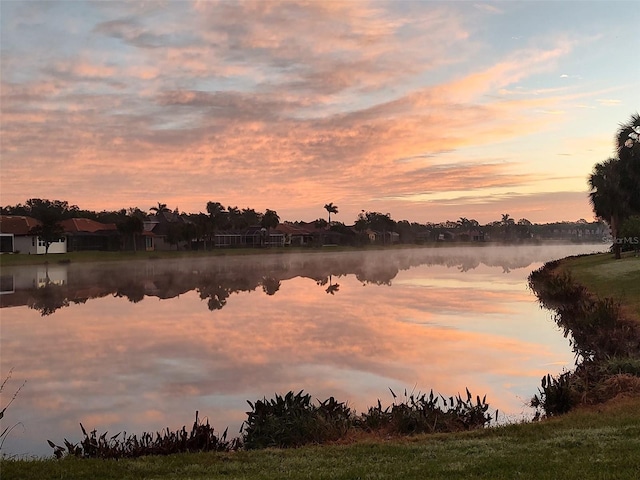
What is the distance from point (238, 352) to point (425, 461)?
37.2 feet

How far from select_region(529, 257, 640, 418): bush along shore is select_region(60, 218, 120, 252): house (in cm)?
6882

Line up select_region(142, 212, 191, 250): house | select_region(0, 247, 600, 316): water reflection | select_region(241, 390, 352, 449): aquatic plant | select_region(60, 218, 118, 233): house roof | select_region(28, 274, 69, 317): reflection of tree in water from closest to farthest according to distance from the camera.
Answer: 1. select_region(241, 390, 352, 449): aquatic plant
2. select_region(28, 274, 69, 317): reflection of tree in water
3. select_region(0, 247, 600, 316): water reflection
4. select_region(60, 218, 118, 233): house roof
5. select_region(142, 212, 191, 250): house

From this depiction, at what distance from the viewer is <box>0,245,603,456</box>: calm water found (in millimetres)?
13172

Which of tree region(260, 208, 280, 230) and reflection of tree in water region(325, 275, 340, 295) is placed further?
tree region(260, 208, 280, 230)

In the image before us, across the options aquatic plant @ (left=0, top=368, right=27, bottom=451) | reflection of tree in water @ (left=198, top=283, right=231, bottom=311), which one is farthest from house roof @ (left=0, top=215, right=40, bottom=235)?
aquatic plant @ (left=0, top=368, right=27, bottom=451)

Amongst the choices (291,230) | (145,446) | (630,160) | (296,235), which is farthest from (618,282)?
(296,235)

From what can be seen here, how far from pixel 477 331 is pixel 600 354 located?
598cm

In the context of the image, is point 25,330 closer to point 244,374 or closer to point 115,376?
point 115,376

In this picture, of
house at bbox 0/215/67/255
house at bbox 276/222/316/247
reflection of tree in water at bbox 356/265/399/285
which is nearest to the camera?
reflection of tree in water at bbox 356/265/399/285

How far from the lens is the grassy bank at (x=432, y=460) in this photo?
7539mm

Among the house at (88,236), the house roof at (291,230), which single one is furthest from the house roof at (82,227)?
the house roof at (291,230)

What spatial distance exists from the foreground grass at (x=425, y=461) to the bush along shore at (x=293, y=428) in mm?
934

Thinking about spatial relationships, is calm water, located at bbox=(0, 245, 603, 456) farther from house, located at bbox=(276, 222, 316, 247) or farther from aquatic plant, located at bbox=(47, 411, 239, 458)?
house, located at bbox=(276, 222, 316, 247)

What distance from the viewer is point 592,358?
17.4m
